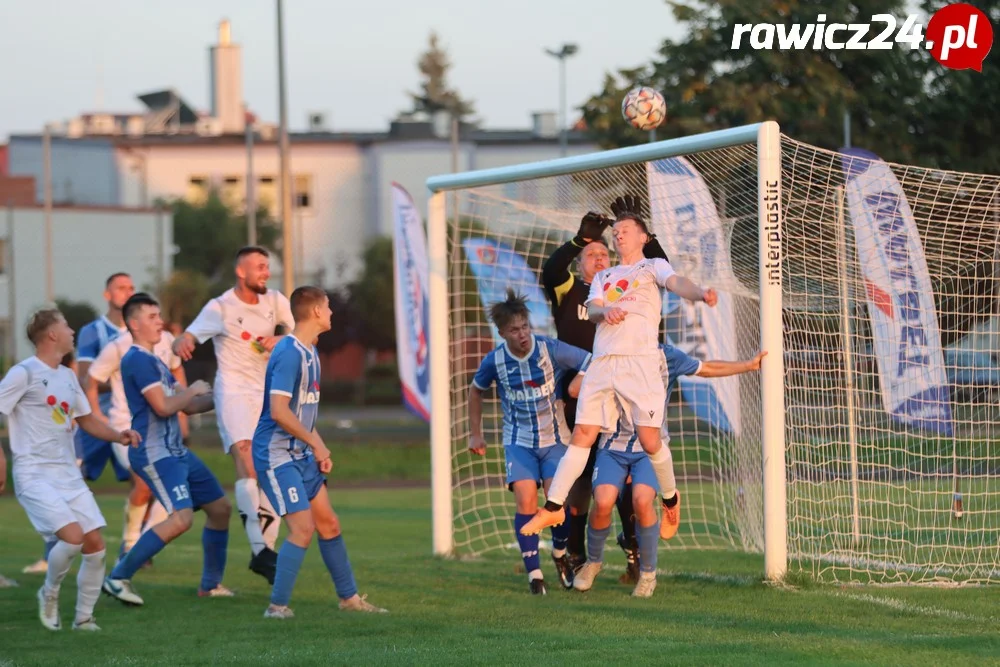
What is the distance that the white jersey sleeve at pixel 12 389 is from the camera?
7496mm

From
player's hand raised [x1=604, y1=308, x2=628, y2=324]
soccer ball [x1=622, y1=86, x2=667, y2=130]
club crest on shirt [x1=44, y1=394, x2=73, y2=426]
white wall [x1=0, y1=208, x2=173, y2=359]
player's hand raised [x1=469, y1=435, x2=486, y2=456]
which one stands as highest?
white wall [x1=0, y1=208, x2=173, y2=359]

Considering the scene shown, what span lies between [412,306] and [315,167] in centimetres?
2785

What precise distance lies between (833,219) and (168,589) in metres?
5.50

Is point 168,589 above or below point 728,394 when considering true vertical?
below

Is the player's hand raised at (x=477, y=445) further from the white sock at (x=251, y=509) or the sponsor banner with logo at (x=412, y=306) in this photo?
the sponsor banner with logo at (x=412, y=306)

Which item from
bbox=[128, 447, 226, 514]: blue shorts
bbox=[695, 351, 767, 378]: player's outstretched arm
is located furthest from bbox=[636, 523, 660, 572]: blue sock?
bbox=[128, 447, 226, 514]: blue shorts

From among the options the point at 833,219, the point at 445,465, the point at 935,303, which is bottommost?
the point at 445,465

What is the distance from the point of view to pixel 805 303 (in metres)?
9.17

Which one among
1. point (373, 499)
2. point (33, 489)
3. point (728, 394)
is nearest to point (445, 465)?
point (728, 394)

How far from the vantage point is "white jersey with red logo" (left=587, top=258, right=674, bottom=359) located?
24.4 feet

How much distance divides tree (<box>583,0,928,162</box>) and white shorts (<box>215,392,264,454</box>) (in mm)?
12743

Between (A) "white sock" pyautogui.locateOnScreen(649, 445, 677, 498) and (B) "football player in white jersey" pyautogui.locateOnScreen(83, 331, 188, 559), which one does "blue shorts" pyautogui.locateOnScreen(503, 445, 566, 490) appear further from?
(B) "football player in white jersey" pyautogui.locateOnScreen(83, 331, 188, 559)

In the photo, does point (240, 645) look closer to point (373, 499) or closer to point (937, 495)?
point (937, 495)

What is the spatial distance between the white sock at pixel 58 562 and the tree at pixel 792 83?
1470 cm
